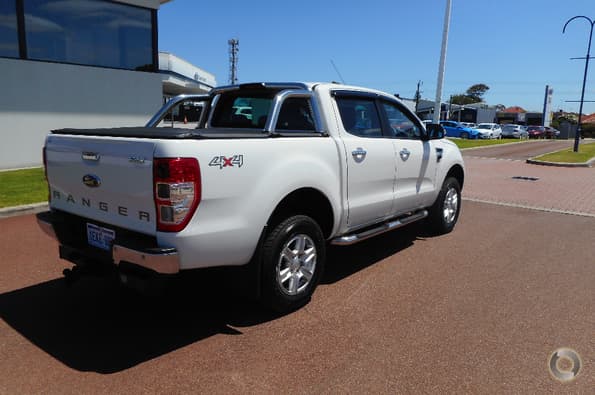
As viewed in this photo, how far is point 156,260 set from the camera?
279 cm

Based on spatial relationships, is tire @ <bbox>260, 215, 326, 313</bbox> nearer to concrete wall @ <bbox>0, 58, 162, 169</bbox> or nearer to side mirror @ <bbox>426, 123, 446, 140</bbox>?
side mirror @ <bbox>426, 123, 446, 140</bbox>

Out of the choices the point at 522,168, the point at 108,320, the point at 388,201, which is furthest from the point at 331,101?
the point at 522,168

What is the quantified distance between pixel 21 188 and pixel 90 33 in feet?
20.0

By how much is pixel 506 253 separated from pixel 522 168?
11.9m

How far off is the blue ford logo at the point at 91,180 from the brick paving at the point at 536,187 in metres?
7.93

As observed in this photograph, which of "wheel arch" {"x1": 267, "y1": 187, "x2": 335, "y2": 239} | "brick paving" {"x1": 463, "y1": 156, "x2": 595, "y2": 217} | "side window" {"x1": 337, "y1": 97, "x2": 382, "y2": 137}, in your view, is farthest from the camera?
"brick paving" {"x1": 463, "y1": 156, "x2": 595, "y2": 217}

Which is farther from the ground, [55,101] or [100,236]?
[55,101]

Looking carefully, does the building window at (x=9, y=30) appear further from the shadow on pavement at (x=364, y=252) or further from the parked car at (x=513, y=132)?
the parked car at (x=513, y=132)

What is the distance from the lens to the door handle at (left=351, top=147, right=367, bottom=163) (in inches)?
165

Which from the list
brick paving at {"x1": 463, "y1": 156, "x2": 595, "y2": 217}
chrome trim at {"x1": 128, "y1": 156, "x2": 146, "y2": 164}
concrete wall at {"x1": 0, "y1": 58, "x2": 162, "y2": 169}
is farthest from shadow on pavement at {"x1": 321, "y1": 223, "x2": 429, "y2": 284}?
concrete wall at {"x1": 0, "y1": 58, "x2": 162, "y2": 169}

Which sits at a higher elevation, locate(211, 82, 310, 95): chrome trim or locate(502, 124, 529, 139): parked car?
locate(211, 82, 310, 95): chrome trim

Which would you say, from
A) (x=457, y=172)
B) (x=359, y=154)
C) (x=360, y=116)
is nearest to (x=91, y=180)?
(x=359, y=154)

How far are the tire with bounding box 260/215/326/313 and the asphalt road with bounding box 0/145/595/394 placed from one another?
18 cm

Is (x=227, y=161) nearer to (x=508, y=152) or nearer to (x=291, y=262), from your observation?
(x=291, y=262)
